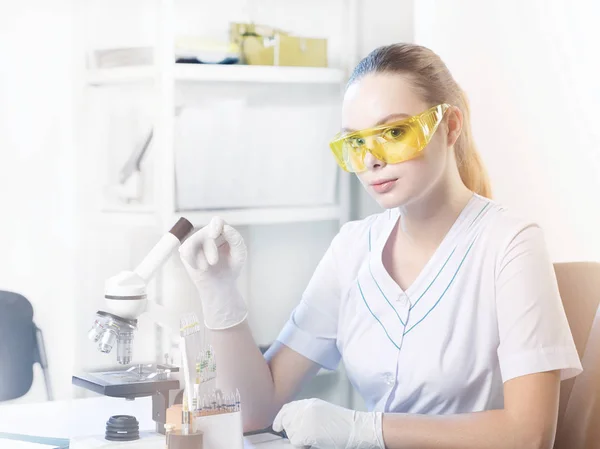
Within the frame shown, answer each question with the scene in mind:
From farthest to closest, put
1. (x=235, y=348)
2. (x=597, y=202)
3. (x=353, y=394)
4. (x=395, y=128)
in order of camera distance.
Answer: (x=353, y=394) → (x=597, y=202) → (x=235, y=348) → (x=395, y=128)

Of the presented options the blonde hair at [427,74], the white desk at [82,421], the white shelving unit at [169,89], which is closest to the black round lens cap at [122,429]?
the white desk at [82,421]

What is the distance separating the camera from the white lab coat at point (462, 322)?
1.52 meters

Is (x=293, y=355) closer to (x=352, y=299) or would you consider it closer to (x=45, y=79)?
(x=352, y=299)

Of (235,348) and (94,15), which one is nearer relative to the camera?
(235,348)

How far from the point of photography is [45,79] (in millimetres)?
2326

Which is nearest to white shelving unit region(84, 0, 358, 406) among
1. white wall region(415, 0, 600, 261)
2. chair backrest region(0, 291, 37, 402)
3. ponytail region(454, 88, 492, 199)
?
chair backrest region(0, 291, 37, 402)

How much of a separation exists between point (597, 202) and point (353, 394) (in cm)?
112

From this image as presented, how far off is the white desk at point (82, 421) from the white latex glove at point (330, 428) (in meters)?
0.06

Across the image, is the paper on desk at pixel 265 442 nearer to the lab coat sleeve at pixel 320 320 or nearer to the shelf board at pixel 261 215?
the lab coat sleeve at pixel 320 320

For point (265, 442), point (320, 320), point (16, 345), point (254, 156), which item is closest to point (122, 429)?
point (265, 442)

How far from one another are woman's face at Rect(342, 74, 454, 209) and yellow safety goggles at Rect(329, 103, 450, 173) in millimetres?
15

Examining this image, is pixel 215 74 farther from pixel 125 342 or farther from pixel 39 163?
pixel 125 342

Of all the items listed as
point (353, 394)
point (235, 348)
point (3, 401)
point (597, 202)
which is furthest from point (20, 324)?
point (597, 202)

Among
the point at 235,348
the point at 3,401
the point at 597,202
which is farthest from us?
the point at 3,401
